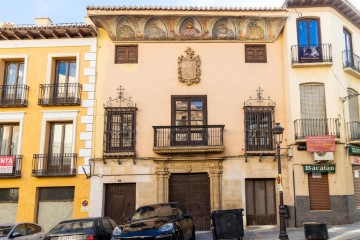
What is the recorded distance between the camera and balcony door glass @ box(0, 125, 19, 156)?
17.8 meters

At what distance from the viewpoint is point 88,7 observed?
1744 centimetres

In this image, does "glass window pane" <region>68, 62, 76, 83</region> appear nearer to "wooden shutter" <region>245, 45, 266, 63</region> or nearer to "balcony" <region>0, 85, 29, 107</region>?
"balcony" <region>0, 85, 29, 107</region>

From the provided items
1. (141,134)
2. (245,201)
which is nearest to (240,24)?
(141,134)

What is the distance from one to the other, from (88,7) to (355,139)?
14579mm

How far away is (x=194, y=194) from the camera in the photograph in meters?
17.0

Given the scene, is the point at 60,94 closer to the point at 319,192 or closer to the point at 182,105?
the point at 182,105

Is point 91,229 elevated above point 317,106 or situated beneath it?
situated beneath

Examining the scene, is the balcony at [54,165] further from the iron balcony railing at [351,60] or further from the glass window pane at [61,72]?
the iron balcony railing at [351,60]

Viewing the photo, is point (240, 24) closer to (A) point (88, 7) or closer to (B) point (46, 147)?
(A) point (88, 7)

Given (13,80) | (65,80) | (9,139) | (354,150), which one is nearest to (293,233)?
(354,150)

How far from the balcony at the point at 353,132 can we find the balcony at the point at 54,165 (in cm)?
1339

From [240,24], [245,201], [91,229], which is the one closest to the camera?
[91,229]

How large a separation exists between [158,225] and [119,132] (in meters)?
8.39

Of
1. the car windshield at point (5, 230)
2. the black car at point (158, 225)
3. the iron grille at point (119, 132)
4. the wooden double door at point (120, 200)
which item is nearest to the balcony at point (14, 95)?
the iron grille at point (119, 132)
